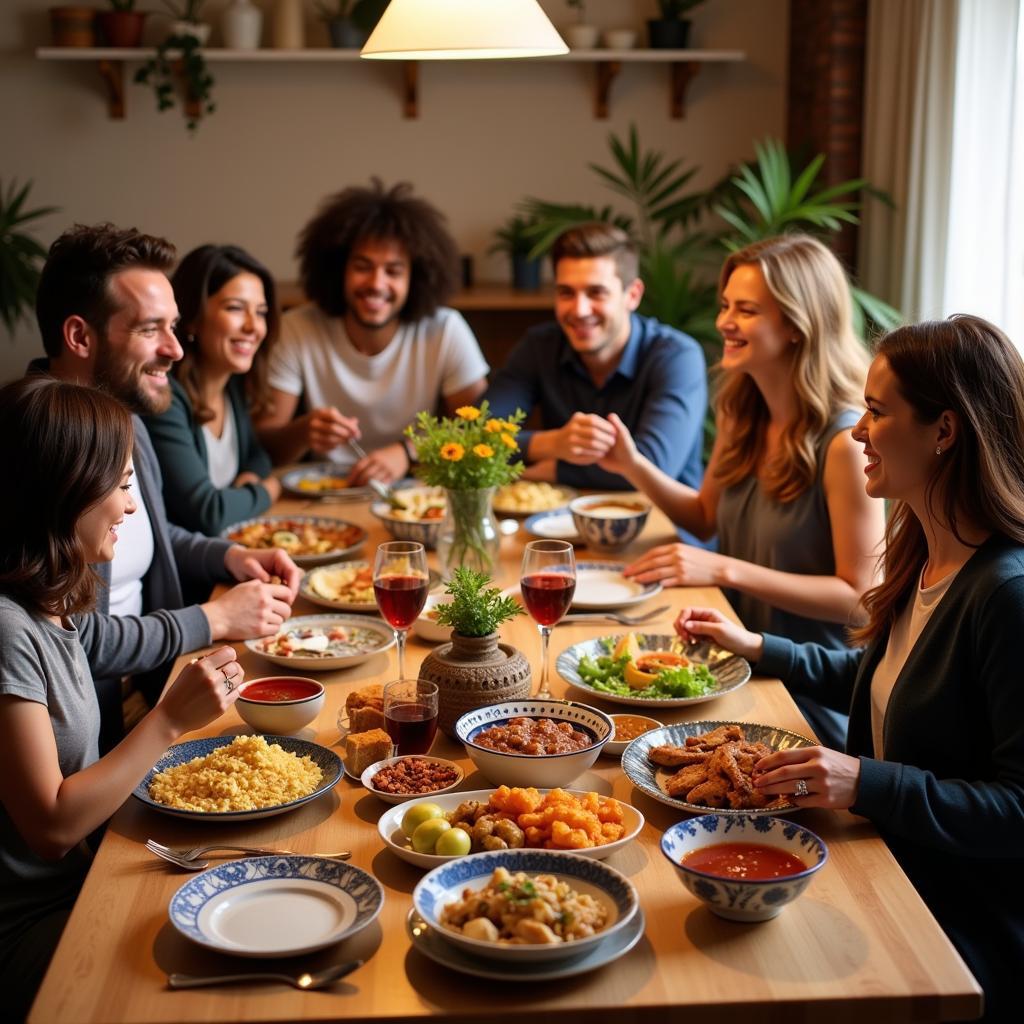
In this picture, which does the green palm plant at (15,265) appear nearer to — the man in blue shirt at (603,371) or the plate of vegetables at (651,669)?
the man in blue shirt at (603,371)

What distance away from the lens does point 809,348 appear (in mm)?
2471

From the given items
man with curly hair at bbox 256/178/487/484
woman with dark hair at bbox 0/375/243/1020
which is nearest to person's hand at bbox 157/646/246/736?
woman with dark hair at bbox 0/375/243/1020

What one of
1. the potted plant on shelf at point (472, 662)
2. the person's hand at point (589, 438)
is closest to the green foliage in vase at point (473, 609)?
the potted plant on shelf at point (472, 662)

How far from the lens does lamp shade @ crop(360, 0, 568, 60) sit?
1.95 metres

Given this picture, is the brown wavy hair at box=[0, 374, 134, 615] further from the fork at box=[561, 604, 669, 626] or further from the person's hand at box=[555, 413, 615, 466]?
the person's hand at box=[555, 413, 615, 466]

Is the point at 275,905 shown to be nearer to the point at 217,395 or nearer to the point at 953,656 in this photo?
the point at 953,656

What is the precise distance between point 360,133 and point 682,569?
3.86 metres

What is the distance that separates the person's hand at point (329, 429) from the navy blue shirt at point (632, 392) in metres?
0.47

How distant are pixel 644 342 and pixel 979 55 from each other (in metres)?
1.39

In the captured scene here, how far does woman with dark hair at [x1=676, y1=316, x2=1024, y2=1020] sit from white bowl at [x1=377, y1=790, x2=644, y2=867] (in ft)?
0.57

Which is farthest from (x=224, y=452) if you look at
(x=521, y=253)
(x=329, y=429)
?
(x=521, y=253)

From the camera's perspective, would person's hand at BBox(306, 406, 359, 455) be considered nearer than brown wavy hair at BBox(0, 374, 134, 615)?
No

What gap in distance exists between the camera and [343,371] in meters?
3.83

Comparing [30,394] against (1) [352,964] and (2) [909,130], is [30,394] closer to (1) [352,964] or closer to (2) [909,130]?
(1) [352,964]
